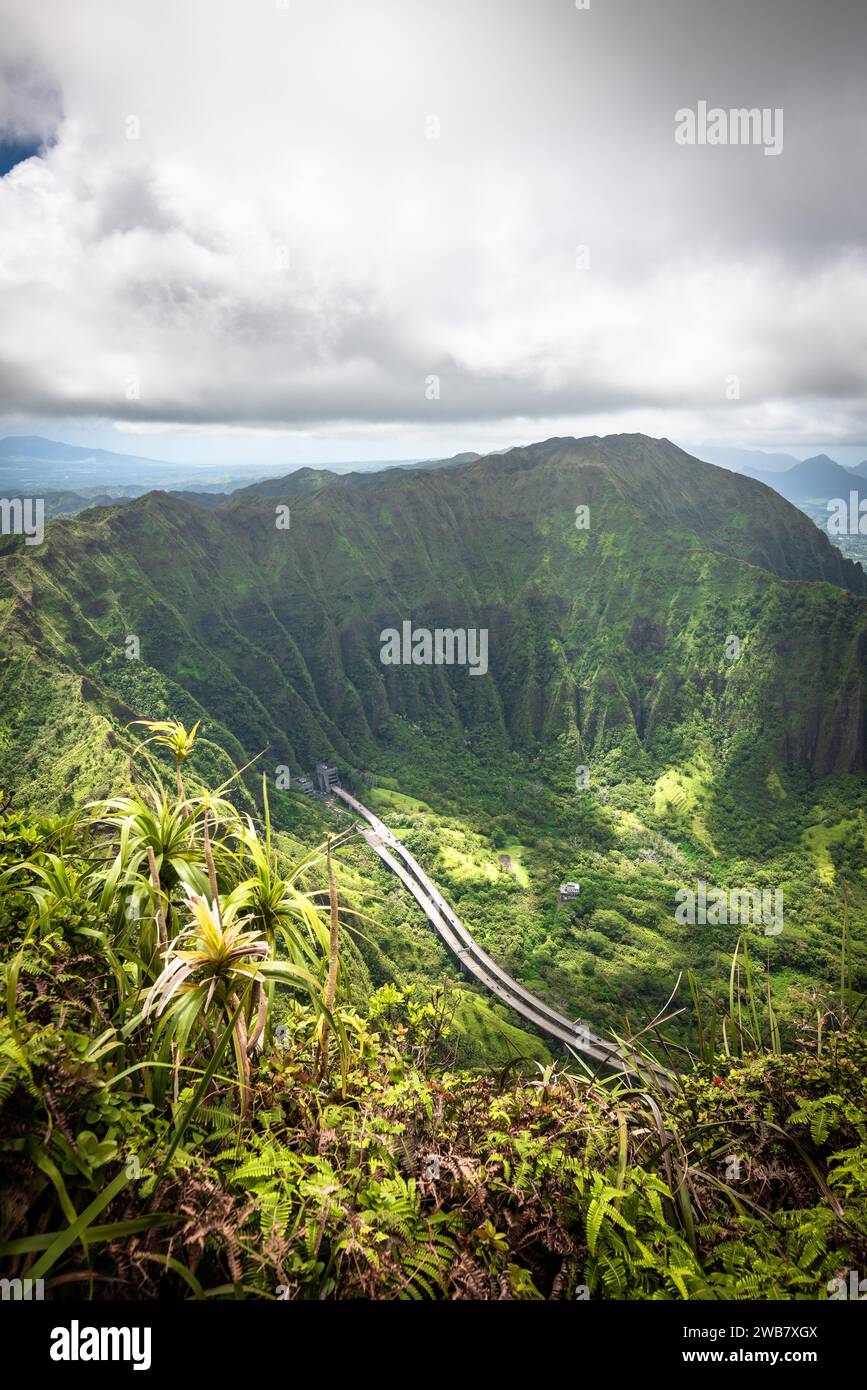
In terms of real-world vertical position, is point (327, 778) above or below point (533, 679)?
below

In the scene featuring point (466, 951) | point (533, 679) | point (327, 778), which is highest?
point (533, 679)

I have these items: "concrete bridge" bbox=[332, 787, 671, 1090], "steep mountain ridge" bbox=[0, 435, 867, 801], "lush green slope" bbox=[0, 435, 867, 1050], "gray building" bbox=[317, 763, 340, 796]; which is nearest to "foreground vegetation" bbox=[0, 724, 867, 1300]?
"concrete bridge" bbox=[332, 787, 671, 1090]

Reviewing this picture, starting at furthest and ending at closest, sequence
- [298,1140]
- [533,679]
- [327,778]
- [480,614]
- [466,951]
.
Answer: [480,614] < [533,679] < [327,778] < [466,951] < [298,1140]

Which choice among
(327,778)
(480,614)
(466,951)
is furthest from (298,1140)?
(480,614)

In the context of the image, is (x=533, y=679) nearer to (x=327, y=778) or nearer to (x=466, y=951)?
(x=327, y=778)

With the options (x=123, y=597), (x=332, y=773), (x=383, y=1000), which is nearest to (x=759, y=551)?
(x=332, y=773)
